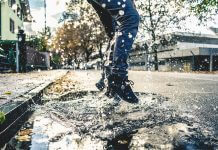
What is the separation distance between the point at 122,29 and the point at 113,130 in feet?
5.22

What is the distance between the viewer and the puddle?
1.77 metres

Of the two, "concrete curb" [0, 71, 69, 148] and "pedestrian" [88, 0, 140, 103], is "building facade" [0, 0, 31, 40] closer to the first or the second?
"pedestrian" [88, 0, 140, 103]

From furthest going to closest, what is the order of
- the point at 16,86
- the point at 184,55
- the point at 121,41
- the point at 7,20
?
1. the point at 184,55
2. the point at 7,20
3. the point at 16,86
4. the point at 121,41

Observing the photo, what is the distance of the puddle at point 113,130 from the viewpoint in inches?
69.5

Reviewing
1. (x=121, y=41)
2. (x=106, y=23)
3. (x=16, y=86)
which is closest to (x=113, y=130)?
(x=121, y=41)

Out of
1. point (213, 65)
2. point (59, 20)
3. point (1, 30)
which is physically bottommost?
point (213, 65)

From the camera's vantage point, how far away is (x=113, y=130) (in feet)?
7.06

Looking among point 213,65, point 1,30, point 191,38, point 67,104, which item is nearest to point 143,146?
point 67,104

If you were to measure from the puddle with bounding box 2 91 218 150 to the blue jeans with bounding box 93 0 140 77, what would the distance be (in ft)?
1.53

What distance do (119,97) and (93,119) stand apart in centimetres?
86

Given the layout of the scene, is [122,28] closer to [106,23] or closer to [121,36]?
[121,36]

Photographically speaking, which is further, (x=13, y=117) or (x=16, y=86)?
(x=16, y=86)

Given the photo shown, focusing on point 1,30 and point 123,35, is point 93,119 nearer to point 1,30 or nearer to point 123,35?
point 123,35

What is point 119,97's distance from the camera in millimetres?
3354
